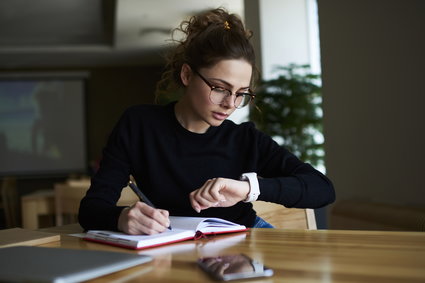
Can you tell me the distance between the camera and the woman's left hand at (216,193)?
44.9 inches

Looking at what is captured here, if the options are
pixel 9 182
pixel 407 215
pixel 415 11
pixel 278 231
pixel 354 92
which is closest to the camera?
pixel 278 231

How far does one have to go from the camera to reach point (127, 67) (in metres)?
11.2

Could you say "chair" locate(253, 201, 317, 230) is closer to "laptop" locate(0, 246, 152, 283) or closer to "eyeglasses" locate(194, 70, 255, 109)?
"eyeglasses" locate(194, 70, 255, 109)

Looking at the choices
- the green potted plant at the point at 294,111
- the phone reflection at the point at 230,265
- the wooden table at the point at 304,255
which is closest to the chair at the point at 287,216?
the wooden table at the point at 304,255

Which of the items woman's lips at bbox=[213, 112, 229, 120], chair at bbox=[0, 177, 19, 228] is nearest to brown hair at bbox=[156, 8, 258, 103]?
woman's lips at bbox=[213, 112, 229, 120]

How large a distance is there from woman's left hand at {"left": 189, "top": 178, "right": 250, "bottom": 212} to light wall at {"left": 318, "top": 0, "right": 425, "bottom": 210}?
67.7 inches

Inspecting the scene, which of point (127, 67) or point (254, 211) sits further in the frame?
point (127, 67)

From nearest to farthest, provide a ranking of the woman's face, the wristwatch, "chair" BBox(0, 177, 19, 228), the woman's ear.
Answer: the wristwatch
the woman's face
the woman's ear
"chair" BBox(0, 177, 19, 228)

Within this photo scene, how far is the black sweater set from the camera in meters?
1.52

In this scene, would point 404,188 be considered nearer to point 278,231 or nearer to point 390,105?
point 390,105

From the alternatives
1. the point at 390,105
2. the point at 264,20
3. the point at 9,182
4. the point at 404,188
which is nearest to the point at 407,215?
the point at 404,188

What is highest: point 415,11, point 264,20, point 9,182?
point 264,20

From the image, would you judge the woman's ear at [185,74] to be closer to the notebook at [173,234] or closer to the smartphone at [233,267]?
the notebook at [173,234]

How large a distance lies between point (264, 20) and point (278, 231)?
4.07 metres
